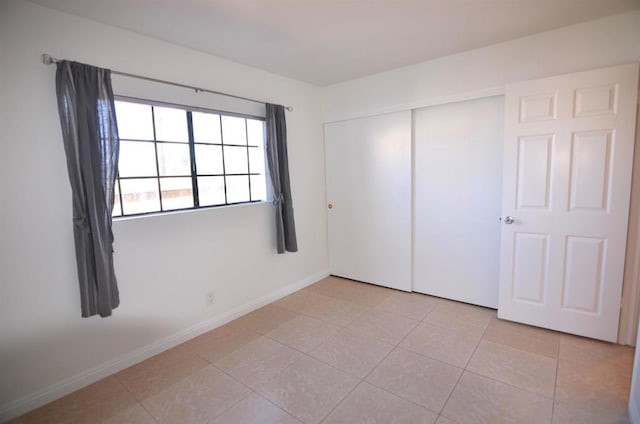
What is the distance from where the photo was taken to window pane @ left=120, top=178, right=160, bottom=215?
2254 millimetres

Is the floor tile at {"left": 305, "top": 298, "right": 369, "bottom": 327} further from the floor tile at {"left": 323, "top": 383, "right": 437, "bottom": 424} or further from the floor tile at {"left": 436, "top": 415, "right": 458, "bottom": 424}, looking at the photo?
the floor tile at {"left": 436, "top": 415, "right": 458, "bottom": 424}

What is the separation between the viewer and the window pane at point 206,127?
104 inches

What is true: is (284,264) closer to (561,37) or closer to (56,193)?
(56,193)

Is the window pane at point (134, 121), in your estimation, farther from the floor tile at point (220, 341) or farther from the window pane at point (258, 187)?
the floor tile at point (220, 341)

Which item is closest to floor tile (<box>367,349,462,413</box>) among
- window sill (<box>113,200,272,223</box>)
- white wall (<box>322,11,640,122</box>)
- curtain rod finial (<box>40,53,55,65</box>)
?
window sill (<box>113,200,272,223</box>)

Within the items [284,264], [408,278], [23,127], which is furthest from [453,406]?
[23,127]

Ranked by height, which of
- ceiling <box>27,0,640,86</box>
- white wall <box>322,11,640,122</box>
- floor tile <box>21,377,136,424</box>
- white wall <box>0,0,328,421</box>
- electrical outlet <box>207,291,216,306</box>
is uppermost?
ceiling <box>27,0,640,86</box>

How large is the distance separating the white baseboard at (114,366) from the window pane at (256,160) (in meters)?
1.34

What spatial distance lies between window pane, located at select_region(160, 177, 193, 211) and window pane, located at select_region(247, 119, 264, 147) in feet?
2.65

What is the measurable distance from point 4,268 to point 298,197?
2.46m

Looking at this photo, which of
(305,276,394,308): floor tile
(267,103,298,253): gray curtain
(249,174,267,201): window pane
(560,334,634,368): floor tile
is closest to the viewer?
(560,334,634,368): floor tile

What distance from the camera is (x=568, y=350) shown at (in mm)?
2262

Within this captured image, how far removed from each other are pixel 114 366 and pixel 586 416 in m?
2.98

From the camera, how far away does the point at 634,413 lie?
61.8 inches
